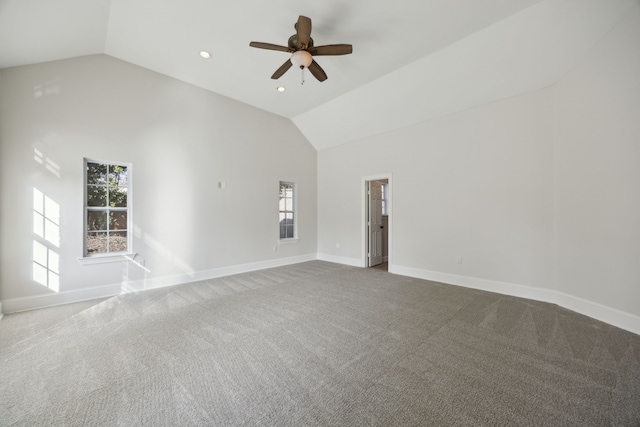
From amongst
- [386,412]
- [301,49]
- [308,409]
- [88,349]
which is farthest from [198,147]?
[386,412]

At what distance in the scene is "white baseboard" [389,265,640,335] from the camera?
8.53 ft

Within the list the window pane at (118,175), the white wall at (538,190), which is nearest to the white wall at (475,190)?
the white wall at (538,190)

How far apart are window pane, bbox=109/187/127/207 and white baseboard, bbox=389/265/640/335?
5.10 m

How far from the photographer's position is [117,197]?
3.82 metres

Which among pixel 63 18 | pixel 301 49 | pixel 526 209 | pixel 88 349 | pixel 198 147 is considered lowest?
pixel 88 349

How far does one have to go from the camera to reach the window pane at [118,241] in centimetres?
378

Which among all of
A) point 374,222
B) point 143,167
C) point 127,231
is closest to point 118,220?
point 127,231

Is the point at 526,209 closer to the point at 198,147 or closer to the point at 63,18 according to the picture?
the point at 198,147

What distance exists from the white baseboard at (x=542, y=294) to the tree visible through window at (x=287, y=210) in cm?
267

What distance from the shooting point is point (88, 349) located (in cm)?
224

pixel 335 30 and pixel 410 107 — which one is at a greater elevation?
pixel 335 30

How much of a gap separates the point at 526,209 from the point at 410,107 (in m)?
2.58

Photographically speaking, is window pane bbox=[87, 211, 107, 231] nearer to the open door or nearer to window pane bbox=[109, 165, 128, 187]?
window pane bbox=[109, 165, 128, 187]

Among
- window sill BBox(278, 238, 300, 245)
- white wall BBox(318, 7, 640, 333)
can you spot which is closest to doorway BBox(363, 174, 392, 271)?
white wall BBox(318, 7, 640, 333)
